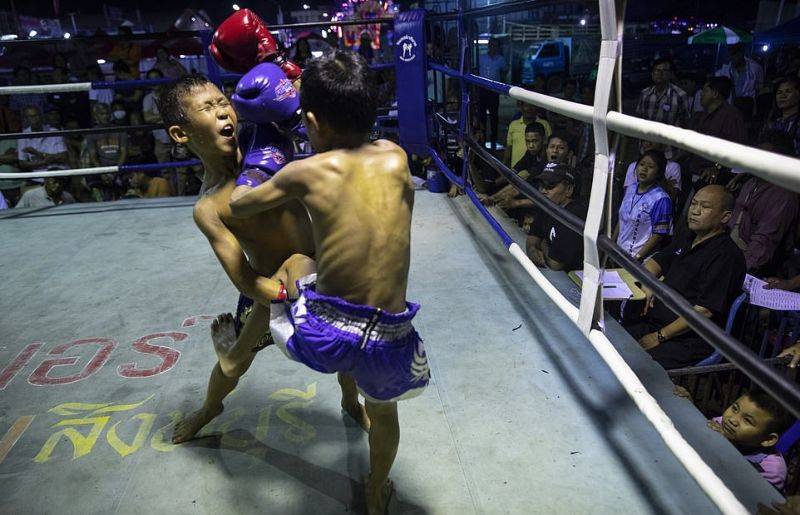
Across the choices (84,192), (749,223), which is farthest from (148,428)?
(84,192)

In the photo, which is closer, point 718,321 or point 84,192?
point 718,321

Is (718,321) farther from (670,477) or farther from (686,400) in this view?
(670,477)

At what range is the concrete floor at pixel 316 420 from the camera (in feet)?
4.64

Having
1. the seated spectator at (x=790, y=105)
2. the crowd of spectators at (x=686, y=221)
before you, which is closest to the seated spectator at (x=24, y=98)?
the crowd of spectators at (x=686, y=221)

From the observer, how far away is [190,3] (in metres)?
22.3

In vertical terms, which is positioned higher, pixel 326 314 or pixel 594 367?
pixel 326 314

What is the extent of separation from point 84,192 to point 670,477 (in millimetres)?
5274

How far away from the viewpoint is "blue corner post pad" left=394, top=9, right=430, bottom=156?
380 centimetres

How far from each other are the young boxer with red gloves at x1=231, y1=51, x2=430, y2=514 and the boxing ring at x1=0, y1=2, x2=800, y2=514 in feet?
1.55

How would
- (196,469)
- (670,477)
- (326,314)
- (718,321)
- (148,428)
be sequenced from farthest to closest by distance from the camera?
(718,321) → (148,428) → (196,469) → (670,477) → (326,314)

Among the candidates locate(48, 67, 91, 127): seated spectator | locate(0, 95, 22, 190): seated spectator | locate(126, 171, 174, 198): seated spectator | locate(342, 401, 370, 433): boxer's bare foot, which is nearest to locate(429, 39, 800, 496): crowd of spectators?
locate(342, 401, 370, 433): boxer's bare foot

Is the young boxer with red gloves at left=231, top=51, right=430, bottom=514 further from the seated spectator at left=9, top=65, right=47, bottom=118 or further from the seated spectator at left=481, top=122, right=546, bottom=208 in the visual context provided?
the seated spectator at left=9, top=65, right=47, bottom=118

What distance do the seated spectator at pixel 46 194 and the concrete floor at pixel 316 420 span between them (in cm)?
209

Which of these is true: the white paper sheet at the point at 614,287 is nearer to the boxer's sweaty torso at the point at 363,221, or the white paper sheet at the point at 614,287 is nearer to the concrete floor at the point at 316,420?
the concrete floor at the point at 316,420
